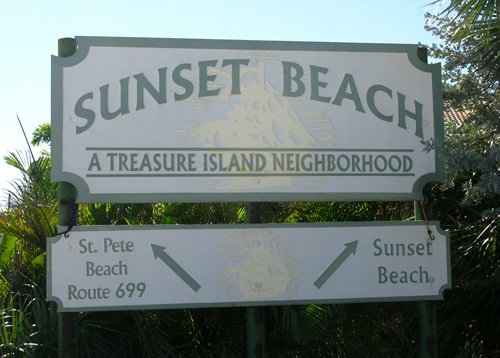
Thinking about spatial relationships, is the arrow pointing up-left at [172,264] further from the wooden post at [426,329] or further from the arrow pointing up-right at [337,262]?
the wooden post at [426,329]

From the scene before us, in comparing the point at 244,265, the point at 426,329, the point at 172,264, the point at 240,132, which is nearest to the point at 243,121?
the point at 240,132

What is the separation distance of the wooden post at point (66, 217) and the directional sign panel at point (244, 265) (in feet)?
0.45

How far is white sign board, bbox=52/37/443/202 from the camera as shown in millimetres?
5895

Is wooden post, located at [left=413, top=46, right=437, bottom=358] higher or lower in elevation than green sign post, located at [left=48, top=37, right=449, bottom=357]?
lower

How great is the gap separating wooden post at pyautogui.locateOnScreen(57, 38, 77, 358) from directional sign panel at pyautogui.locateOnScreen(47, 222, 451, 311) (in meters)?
0.14

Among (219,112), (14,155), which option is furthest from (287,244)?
(14,155)

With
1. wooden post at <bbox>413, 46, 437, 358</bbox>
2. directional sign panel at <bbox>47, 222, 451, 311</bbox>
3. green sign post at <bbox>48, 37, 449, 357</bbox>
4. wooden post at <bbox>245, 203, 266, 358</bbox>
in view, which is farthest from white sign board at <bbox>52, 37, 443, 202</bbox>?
wooden post at <bbox>413, 46, 437, 358</bbox>

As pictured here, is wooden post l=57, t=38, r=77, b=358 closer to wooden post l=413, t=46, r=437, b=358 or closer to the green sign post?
the green sign post

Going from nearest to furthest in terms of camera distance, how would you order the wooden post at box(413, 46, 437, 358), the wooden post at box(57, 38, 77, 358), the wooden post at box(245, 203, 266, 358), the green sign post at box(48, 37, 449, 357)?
1. the wooden post at box(57, 38, 77, 358)
2. the green sign post at box(48, 37, 449, 357)
3. the wooden post at box(245, 203, 266, 358)
4. the wooden post at box(413, 46, 437, 358)

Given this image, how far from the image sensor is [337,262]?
6074 millimetres

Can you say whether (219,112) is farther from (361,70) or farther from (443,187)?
(443,187)

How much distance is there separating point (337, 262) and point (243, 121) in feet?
4.64

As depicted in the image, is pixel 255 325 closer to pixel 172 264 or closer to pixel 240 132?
pixel 172 264

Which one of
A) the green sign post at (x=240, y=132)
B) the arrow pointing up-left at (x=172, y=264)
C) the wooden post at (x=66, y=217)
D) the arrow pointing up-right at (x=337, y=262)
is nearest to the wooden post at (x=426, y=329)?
the green sign post at (x=240, y=132)
